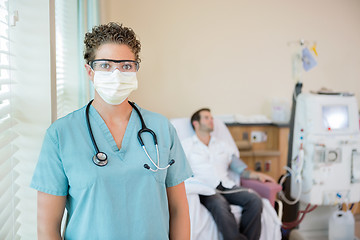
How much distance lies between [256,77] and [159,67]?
3.39ft

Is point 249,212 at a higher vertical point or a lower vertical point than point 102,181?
lower

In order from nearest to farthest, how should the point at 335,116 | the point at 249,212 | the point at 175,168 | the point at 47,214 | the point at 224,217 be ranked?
the point at 47,214 → the point at 175,168 → the point at 224,217 → the point at 249,212 → the point at 335,116

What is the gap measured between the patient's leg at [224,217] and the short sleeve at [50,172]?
1503mm

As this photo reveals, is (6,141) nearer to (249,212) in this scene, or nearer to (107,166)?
(107,166)

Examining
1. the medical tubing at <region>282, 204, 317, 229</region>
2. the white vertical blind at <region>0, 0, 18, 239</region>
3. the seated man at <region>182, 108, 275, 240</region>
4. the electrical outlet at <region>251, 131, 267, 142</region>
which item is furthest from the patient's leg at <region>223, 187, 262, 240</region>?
the white vertical blind at <region>0, 0, 18, 239</region>

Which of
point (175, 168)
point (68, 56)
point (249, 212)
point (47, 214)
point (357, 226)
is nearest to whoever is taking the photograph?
point (47, 214)

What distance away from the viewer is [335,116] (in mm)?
2865

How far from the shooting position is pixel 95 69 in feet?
3.80

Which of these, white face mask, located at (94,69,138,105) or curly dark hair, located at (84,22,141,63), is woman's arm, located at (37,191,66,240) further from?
curly dark hair, located at (84,22,141,63)

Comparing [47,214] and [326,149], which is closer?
[47,214]

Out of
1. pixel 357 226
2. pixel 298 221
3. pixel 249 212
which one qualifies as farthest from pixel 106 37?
pixel 357 226

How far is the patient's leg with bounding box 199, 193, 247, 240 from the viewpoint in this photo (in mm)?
2338

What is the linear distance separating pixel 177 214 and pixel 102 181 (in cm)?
35

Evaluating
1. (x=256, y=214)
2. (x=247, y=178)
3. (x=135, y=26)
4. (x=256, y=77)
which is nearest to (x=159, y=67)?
(x=135, y=26)
